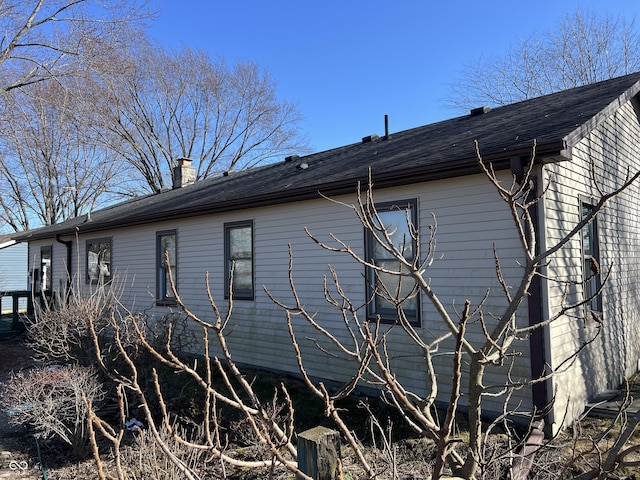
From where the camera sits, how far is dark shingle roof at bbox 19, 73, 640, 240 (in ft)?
18.2

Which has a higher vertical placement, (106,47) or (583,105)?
(106,47)

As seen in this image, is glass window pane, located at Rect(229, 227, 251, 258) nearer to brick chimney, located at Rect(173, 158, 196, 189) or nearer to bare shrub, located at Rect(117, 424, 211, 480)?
bare shrub, located at Rect(117, 424, 211, 480)

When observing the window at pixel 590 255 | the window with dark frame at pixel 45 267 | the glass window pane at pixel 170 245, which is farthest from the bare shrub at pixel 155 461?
the window with dark frame at pixel 45 267

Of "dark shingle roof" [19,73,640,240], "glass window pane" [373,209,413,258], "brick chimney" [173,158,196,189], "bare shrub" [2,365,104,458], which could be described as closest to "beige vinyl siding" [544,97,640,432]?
"dark shingle roof" [19,73,640,240]

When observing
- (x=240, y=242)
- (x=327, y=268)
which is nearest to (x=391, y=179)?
(x=327, y=268)

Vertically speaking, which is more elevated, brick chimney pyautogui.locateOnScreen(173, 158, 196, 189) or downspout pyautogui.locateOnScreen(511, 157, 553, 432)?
brick chimney pyautogui.locateOnScreen(173, 158, 196, 189)

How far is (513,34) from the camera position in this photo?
84.5 feet

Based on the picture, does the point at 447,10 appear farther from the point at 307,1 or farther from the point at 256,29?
the point at 256,29

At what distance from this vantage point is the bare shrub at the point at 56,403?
495 cm

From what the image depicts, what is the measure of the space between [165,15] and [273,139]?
20.6 meters

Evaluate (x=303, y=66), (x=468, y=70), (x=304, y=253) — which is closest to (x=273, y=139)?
(x=303, y=66)

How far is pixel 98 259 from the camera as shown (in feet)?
45.1

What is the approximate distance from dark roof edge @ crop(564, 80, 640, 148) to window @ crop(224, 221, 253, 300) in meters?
5.58

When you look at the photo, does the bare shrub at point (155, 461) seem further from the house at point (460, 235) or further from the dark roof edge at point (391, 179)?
the dark roof edge at point (391, 179)
